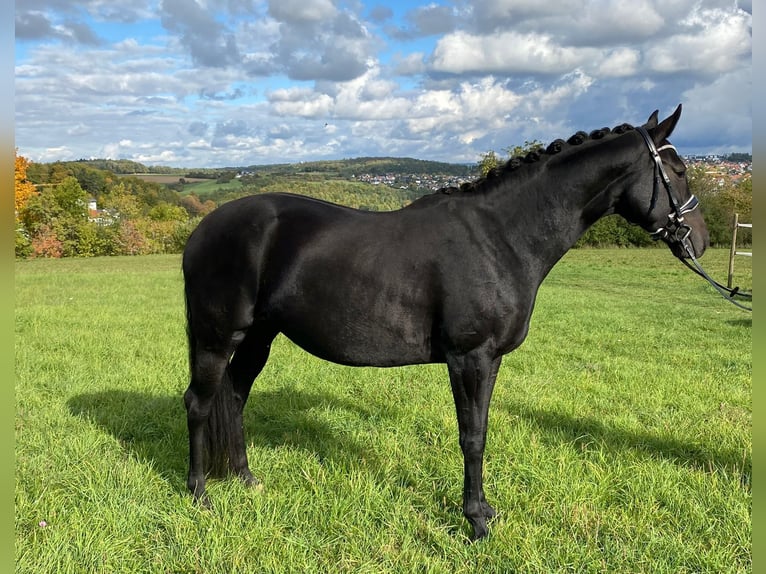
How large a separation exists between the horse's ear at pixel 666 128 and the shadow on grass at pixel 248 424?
10.1 ft

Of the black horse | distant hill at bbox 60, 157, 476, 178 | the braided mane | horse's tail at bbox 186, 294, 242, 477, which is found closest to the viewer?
the black horse

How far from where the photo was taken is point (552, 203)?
3215 millimetres

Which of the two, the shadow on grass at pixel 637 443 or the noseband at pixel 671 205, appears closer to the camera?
the noseband at pixel 671 205

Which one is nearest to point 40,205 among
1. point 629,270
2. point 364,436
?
point 629,270

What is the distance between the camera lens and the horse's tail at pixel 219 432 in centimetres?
383

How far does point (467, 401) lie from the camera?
10.6ft

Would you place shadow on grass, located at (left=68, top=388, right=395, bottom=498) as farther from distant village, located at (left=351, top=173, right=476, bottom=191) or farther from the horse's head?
the horse's head

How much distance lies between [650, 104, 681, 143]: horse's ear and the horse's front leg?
1.66 meters

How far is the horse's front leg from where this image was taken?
3154 millimetres

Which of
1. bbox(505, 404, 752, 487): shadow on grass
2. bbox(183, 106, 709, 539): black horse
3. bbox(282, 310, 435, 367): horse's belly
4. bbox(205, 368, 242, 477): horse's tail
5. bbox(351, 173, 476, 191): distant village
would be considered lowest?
bbox(505, 404, 752, 487): shadow on grass

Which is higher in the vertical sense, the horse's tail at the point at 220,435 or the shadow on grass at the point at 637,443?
the horse's tail at the point at 220,435

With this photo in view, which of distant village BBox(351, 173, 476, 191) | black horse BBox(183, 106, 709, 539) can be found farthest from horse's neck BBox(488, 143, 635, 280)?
distant village BBox(351, 173, 476, 191)

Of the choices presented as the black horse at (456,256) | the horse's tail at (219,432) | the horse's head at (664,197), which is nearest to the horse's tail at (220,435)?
the horse's tail at (219,432)

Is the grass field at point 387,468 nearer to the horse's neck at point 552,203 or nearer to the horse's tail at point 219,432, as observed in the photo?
the horse's tail at point 219,432
